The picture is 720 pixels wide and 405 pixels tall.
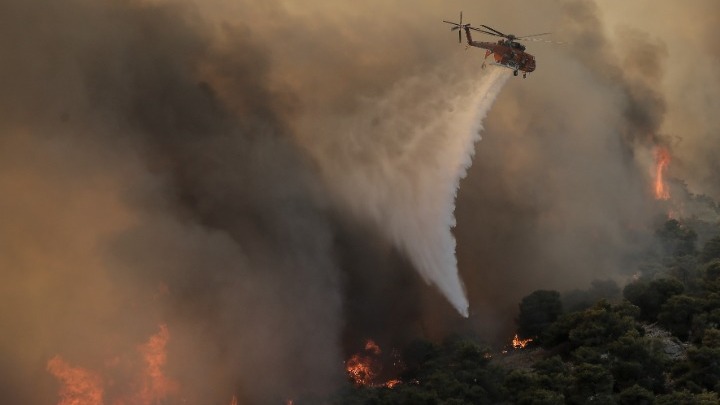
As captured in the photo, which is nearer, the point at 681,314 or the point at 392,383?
the point at 681,314

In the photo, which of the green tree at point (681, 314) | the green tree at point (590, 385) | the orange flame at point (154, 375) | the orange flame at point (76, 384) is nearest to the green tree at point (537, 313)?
the green tree at point (681, 314)

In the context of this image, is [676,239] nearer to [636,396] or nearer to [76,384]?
[636,396]

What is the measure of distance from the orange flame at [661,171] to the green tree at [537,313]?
33625 mm

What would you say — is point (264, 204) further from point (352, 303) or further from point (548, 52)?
point (548, 52)

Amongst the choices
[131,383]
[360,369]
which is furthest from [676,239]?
[131,383]

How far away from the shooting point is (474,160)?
72.2 meters

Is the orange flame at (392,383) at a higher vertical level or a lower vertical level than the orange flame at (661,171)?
lower

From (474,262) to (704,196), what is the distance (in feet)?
149

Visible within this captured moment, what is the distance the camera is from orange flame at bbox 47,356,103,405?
43656 millimetres

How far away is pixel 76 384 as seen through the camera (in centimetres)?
4378

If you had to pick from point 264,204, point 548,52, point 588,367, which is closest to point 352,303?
point 264,204

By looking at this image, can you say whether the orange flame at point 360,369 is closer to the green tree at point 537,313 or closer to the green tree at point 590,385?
the green tree at point 537,313

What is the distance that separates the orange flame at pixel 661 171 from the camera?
282ft

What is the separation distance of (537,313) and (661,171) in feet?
133
